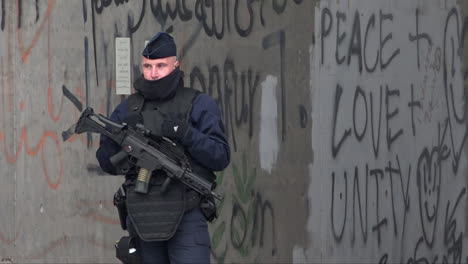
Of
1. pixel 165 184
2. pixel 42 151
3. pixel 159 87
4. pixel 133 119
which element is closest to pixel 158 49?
pixel 159 87

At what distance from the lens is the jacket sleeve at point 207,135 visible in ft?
19.8

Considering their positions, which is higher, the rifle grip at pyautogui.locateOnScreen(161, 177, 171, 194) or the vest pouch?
the rifle grip at pyautogui.locateOnScreen(161, 177, 171, 194)

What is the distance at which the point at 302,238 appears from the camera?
8.84m

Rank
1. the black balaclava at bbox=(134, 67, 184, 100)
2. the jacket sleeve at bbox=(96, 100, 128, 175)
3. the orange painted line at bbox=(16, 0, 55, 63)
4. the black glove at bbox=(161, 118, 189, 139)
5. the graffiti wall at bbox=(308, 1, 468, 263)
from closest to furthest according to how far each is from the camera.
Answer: the black glove at bbox=(161, 118, 189, 139) < the black balaclava at bbox=(134, 67, 184, 100) < the jacket sleeve at bbox=(96, 100, 128, 175) < the orange painted line at bbox=(16, 0, 55, 63) < the graffiti wall at bbox=(308, 1, 468, 263)

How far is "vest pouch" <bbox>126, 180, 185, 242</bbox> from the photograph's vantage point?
19.7 ft

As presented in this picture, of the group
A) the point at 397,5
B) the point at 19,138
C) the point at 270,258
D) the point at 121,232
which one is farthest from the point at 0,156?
the point at 397,5

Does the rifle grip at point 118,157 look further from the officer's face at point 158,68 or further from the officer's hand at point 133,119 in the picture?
the officer's face at point 158,68

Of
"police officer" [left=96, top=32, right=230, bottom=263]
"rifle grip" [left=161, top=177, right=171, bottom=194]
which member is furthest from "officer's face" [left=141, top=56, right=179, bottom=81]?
"rifle grip" [left=161, top=177, right=171, bottom=194]

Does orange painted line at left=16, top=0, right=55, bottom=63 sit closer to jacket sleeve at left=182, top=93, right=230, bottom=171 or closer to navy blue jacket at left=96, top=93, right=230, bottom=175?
navy blue jacket at left=96, top=93, right=230, bottom=175

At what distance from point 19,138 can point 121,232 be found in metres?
0.97

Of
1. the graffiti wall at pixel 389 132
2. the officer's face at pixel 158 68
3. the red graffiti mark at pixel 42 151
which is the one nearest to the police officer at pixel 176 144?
the officer's face at pixel 158 68

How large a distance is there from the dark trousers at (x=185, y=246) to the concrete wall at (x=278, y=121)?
83.4 inches

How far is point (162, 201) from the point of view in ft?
19.9

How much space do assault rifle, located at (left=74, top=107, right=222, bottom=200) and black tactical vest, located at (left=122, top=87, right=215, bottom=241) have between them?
0.18ft
